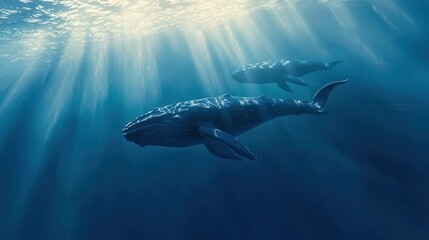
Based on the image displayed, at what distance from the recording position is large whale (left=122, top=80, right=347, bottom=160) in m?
7.07

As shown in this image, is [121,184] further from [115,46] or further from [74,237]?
[115,46]

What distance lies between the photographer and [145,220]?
12.6 meters

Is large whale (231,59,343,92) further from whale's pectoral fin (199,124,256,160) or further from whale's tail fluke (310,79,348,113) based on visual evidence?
whale's pectoral fin (199,124,256,160)

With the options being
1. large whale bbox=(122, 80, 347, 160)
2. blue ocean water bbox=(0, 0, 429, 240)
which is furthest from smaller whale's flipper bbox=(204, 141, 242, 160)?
blue ocean water bbox=(0, 0, 429, 240)

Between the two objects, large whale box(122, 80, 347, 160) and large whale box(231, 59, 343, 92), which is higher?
large whale box(231, 59, 343, 92)

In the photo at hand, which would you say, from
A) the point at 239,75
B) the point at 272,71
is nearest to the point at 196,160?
the point at 239,75

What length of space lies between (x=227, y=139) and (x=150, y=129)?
2017mm

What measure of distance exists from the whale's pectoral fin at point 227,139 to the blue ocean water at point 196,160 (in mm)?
5761

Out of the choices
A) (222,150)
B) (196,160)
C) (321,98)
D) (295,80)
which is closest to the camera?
(222,150)

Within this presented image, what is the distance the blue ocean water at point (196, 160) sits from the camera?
11398 mm

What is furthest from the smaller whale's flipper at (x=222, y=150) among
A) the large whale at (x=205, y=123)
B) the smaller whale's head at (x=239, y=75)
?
the smaller whale's head at (x=239, y=75)

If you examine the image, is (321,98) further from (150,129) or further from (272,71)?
(150,129)

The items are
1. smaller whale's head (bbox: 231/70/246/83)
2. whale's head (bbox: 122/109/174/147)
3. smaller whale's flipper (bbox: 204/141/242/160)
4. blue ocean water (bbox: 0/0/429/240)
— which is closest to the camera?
whale's head (bbox: 122/109/174/147)

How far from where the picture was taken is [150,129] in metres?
7.16
